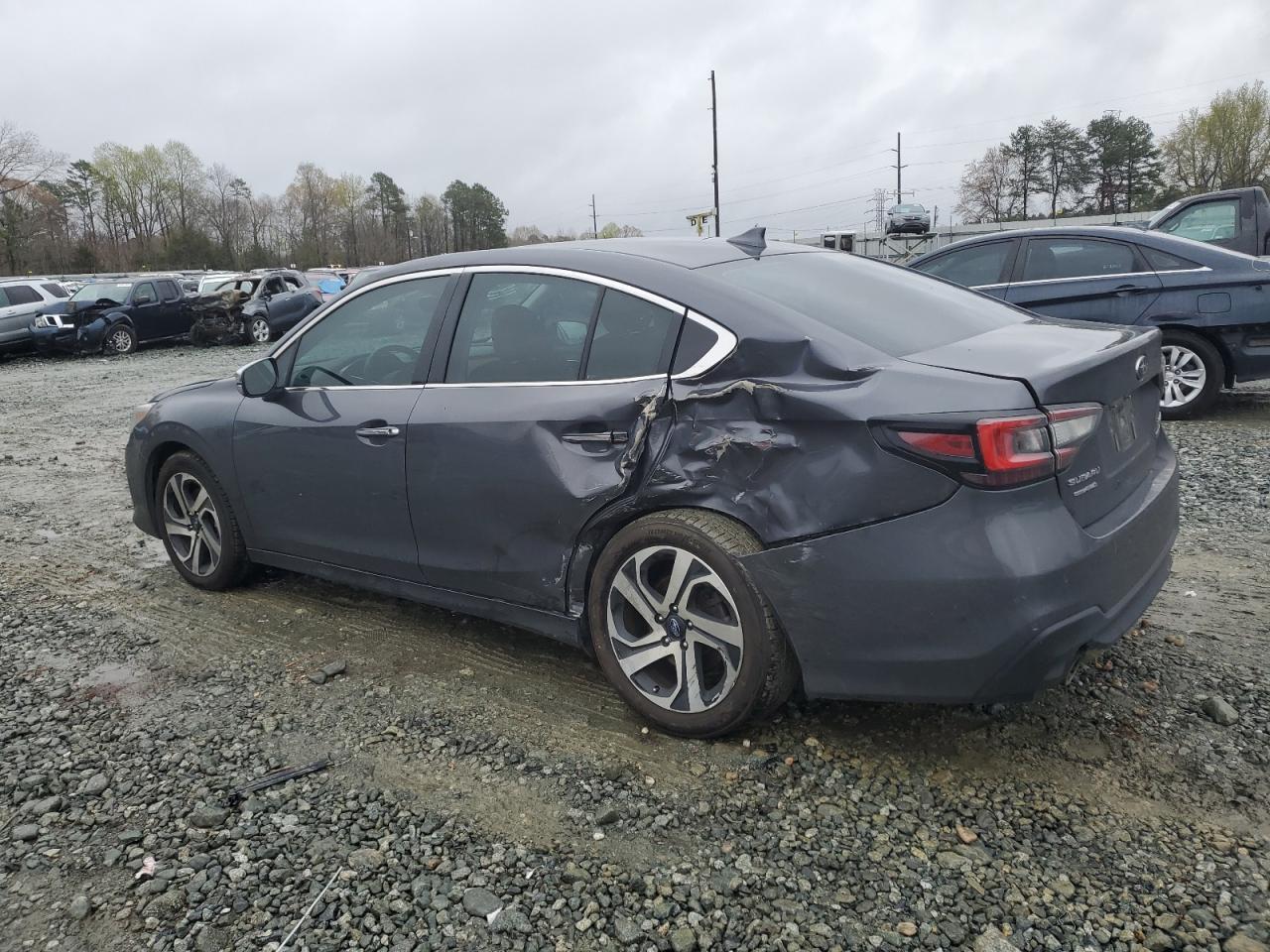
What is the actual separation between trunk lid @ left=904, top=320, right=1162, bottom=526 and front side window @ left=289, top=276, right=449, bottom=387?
1945mm

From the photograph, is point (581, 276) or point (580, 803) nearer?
point (580, 803)

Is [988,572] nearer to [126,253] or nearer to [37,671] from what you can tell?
[37,671]

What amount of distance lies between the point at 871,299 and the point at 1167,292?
5.43m

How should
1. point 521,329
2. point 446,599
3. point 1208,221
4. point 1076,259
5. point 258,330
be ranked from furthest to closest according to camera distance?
point 258,330
point 1208,221
point 1076,259
point 446,599
point 521,329

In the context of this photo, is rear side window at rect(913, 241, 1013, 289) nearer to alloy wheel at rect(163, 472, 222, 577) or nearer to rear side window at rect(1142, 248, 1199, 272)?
rear side window at rect(1142, 248, 1199, 272)

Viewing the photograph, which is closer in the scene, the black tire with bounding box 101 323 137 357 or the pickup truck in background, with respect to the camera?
the pickup truck in background

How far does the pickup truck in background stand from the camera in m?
10.0

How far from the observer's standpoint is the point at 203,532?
15.1ft

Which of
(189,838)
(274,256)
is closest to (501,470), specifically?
(189,838)

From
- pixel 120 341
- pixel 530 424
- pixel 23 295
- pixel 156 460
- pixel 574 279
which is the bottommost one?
pixel 156 460

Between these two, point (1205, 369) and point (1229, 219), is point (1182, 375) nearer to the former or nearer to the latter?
point (1205, 369)

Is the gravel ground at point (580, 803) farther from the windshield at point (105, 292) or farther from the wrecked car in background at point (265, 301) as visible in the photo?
the windshield at point (105, 292)

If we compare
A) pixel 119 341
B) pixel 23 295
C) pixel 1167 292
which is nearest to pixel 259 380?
pixel 1167 292

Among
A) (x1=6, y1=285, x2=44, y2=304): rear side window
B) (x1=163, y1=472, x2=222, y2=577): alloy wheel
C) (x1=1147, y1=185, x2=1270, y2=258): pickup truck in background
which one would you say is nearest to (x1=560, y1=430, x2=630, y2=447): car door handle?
(x1=163, y1=472, x2=222, y2=577): alloy wheel
